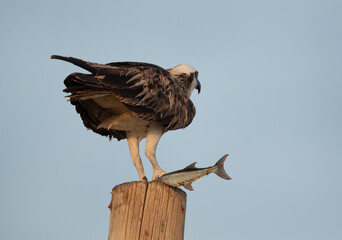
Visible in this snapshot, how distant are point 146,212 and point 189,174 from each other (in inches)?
32.4

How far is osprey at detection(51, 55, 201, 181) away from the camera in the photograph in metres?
6.14

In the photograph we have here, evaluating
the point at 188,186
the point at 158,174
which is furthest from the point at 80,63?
the point at 188,186

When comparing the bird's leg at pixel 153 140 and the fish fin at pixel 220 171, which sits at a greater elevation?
the bird's leg at pixel 153 140

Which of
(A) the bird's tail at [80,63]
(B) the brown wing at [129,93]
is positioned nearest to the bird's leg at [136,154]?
(B) the brown wing at [129,93]

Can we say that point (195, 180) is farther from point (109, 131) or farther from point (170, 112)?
point (109, 131)

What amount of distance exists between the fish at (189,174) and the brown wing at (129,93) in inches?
35.7

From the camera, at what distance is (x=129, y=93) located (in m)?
6.23

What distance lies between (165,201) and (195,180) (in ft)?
2.31

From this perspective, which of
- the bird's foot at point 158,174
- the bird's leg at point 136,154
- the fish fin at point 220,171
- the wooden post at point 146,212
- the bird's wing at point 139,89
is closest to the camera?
the wooden post at point 146,212

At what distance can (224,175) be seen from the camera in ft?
19.4

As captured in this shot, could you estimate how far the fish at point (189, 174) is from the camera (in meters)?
5.53

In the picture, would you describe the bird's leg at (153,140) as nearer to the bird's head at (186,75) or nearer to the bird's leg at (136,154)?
the bird's leg at (136,154)

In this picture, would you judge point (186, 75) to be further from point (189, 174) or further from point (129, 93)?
point (189, 174)

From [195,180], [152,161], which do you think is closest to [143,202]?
[195,180]
